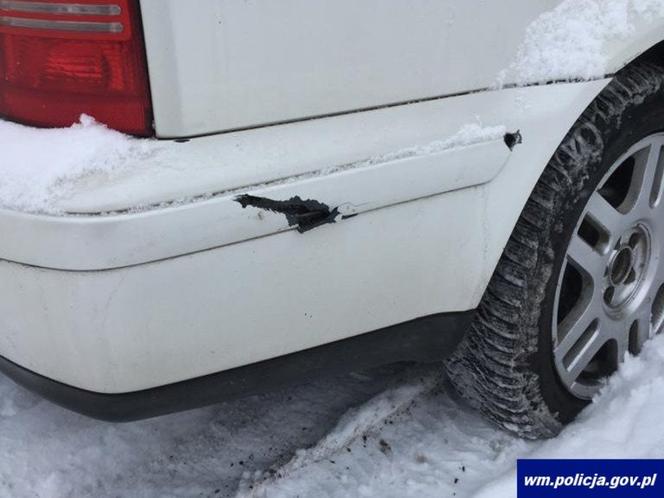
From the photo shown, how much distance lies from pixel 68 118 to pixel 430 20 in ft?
2.48

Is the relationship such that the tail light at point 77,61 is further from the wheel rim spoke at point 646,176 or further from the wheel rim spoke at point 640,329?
the wheel rim spoke at point 640,329

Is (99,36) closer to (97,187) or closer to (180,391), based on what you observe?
(97,187)

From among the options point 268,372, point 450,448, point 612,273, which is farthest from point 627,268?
point 268,372

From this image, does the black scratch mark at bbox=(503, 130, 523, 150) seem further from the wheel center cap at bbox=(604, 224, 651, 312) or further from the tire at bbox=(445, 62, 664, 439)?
the wheel center cap at bbox=(604, 224, 651, 312)

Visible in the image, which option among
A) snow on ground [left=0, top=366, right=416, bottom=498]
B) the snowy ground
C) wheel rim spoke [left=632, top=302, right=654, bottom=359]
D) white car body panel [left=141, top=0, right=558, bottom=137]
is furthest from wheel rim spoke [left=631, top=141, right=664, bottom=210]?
snow on ground [left=0, top=366, right=416, bottom=498]

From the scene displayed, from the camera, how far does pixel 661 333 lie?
251cm

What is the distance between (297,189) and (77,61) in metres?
0.47

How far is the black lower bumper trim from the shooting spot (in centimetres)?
156

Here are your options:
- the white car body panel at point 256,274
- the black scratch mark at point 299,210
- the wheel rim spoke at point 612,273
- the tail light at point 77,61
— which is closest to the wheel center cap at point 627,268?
the wheel rim spoke at point 612,273

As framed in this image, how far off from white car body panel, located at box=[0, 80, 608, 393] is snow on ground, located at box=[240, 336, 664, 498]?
22.5 inches

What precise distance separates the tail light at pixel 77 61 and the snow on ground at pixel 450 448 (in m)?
1.13

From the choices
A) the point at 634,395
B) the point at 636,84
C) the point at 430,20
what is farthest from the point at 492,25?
the point at 634,395

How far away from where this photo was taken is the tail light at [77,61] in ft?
4.57

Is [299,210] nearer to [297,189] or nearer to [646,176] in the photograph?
[297,189]
